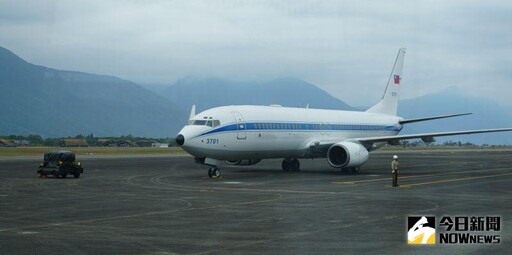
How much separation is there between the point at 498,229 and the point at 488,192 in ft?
43.3

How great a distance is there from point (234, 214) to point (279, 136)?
24003mm

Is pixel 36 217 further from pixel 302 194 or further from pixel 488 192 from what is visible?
pixel 488 192

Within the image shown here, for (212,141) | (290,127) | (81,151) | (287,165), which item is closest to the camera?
(212,141)

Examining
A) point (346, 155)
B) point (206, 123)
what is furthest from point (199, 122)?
point (346, 155)

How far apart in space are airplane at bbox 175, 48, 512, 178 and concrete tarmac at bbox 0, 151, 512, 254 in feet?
11.0

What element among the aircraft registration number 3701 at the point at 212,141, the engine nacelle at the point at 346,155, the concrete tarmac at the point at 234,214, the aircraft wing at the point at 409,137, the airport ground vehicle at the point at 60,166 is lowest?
the concrete tarmac at the point at 234,214

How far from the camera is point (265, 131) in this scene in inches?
1747

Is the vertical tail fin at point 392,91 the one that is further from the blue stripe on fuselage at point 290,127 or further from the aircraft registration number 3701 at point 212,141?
the aircraft registration number 3701 at point 212,141

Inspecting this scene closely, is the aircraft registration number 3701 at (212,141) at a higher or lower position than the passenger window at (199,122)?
lower

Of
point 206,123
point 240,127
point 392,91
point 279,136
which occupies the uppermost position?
point 392,91

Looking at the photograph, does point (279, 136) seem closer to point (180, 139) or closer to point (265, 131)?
point (265, 131)

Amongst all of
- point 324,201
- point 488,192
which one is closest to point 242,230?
point 324,201

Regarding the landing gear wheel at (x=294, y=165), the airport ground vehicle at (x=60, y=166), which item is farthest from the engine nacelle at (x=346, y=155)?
the airport ground vehicle at (x=60, y=166)

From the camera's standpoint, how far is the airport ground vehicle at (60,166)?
133 ft
